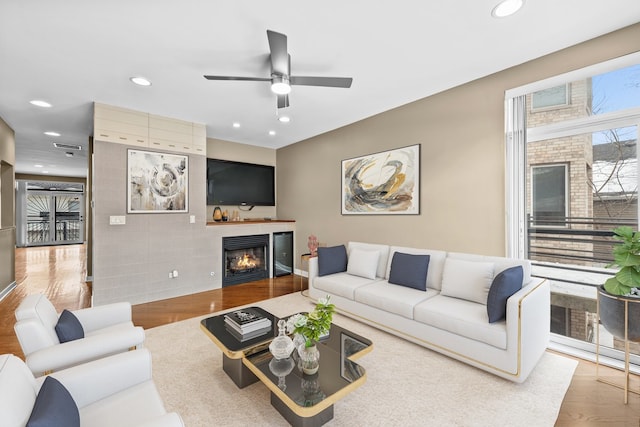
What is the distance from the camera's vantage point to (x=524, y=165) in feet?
9.46

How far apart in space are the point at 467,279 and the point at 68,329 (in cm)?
335

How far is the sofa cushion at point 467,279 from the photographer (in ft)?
8.90

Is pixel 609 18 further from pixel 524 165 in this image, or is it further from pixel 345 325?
pixel 345 325

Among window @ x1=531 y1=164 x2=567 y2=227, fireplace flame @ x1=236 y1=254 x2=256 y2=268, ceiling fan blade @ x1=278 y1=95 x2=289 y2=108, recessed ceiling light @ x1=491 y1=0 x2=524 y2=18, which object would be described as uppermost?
recessed ceiling light @ x1=491 y1=0 x2=524 y2=18

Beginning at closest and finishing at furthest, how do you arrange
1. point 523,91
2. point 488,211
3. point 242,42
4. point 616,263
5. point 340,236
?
point 616,263
point 242,42
point 523,91
point 488,211
point 340,236

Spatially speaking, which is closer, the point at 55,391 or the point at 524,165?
the point at 55,391

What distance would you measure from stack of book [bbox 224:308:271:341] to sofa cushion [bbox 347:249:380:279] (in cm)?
168

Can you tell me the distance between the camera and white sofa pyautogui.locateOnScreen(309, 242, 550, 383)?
2156mm

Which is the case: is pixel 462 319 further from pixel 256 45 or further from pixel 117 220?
pixel 117 220

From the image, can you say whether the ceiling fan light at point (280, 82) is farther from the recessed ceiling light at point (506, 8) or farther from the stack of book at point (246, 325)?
the stack of book at point (246, 325)

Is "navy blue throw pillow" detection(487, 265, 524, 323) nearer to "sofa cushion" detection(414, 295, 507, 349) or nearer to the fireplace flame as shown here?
"sofa cushion" detection(414, 295, 507, 349)

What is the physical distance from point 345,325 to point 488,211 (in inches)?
82.6

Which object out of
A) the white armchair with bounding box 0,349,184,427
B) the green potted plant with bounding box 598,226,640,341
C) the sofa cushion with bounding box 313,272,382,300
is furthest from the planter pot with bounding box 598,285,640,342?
the white armchair with bounding box 0,349,184,427

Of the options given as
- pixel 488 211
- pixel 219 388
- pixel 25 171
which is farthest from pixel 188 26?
pixel 25 171
